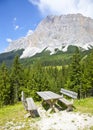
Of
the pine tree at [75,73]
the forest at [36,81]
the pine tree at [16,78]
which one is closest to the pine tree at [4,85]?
the forest at [36,81]

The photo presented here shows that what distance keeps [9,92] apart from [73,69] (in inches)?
636

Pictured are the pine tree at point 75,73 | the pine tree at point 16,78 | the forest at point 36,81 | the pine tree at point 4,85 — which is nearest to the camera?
the pine tree at point 75,73

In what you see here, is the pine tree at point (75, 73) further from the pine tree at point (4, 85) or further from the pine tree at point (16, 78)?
the pine tree at point (4, 85)

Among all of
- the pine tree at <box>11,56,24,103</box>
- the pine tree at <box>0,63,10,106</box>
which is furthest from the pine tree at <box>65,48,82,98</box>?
the pine tree at <box>0,63,10,106</box>

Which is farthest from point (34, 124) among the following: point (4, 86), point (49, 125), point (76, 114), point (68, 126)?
point (4, 86)

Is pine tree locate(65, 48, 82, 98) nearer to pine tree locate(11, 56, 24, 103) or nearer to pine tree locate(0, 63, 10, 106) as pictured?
pine tree locate(11, 56, 24, 103)

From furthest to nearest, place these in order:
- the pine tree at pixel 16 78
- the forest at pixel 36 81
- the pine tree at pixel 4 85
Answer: the pine tree at pixel 16 78 → the pine tree at pixel 4 85 → the forest at pixel 36 81

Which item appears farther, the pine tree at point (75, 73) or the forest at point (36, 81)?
the forest at point (36, 81)

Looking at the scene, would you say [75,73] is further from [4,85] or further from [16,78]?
[4,85]

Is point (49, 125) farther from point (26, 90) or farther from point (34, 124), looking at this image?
point (26, 90)

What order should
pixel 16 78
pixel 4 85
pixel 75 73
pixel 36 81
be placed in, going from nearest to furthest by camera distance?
pixel 75 73, pixel 36 81, pixel 4 85, pixel 16 78

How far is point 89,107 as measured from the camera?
2194 cm

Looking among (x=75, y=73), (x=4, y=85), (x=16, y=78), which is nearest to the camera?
(x=75, y=73)


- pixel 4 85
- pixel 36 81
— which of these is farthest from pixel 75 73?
pixel 4 85
